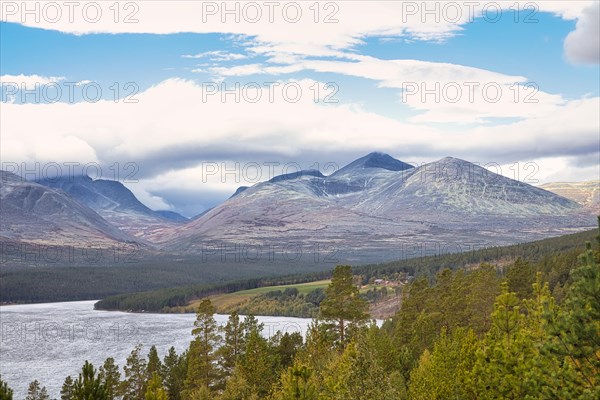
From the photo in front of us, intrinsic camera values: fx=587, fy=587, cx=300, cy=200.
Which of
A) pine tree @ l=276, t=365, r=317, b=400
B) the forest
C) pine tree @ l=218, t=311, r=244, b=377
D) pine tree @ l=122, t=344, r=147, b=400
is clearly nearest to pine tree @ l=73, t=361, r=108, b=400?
the forest

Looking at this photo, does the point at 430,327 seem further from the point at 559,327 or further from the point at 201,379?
the point at 559,327

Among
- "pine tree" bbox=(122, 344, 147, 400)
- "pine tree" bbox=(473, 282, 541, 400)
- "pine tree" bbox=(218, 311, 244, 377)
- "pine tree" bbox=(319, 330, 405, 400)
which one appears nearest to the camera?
"pine tree" bbox=(319, 330, 405, 400)

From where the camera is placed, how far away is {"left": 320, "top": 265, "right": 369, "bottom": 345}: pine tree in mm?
62812

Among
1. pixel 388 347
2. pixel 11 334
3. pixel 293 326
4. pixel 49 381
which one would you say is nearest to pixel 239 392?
pixel 388 347

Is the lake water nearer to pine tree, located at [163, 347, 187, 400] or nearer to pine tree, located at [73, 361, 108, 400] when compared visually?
pine tree, located at [163, 347, 187, 400]

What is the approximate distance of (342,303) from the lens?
63.8 metres

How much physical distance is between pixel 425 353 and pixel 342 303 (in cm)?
1014

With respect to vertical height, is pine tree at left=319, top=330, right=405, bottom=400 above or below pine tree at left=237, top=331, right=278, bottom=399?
above

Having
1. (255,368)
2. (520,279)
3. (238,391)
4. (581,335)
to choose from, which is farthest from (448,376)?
(520,279)

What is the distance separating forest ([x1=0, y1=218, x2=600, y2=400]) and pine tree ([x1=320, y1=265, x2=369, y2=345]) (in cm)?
11

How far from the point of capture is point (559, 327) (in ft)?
85.9

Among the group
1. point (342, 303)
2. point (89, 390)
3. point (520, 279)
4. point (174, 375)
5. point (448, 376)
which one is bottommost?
point (174, 375)

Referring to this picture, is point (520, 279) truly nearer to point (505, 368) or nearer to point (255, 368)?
point (255, 368)

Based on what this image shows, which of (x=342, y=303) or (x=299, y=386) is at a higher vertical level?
(x=342, y=303)
